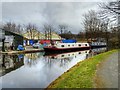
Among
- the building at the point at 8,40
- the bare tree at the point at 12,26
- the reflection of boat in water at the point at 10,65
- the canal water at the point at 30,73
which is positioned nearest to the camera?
the canal water at the point at 30,73

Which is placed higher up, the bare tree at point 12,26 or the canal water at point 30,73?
the bare tree at point 12,26

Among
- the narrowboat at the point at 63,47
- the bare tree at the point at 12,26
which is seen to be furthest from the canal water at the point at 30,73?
the bare tree at the point at 12,26

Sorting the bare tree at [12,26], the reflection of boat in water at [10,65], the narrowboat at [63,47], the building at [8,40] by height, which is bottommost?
the reflection of boat in water at [10,65]

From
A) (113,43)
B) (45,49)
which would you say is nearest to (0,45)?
(45,49)

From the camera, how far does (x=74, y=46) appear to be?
202 ft

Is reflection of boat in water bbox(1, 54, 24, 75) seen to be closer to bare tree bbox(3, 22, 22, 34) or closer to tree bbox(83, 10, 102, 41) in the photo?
tree bbox(83, 10, 102, 41)

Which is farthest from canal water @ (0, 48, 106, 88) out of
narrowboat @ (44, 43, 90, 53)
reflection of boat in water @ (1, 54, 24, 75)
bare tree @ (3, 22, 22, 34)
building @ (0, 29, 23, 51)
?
bare tree @ (3, 22, 22, 34)

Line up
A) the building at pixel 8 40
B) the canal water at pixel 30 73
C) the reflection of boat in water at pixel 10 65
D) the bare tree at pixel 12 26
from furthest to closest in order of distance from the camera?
the bare tree at pixel 12 26, the building at pixel 8 40, the reflection of boat in water at pixel 10 65, the canal water at pixel 30 73

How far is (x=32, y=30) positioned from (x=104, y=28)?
40.6m

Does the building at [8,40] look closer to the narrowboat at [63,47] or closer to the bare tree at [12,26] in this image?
the narrowboat at [63,47]

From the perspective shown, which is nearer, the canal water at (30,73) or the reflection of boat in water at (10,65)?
the canal water at (30,73)

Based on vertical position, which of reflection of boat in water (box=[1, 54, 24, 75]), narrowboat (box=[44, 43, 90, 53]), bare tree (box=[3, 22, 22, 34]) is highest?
bare tree (box=[3, 22, 22, 34])

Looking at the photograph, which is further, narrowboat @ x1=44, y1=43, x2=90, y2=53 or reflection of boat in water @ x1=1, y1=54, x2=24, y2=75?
narrowboat @ x1=44, y1=43, x2=90, y2=53

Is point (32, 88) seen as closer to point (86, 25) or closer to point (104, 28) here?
point (104, 28)
